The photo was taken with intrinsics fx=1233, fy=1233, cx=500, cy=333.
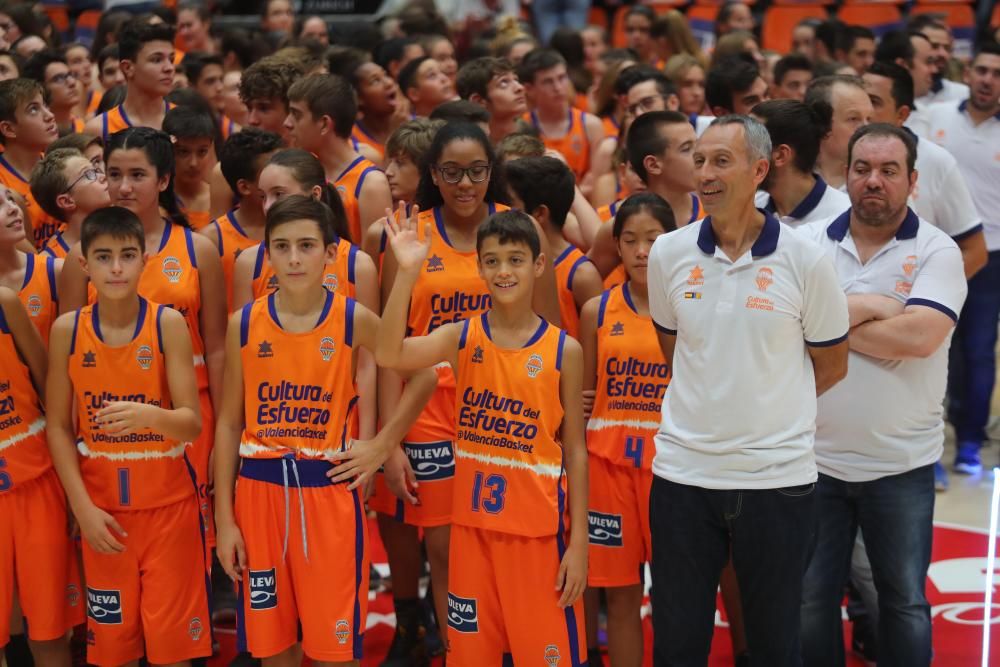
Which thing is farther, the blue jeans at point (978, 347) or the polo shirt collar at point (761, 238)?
the blue jeans at point (978, 347)

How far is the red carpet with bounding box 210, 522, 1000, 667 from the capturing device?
4.91 metres

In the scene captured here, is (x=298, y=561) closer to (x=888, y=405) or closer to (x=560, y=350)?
(x=560, y=350)

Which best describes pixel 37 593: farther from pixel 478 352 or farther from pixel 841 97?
pixel 841 97

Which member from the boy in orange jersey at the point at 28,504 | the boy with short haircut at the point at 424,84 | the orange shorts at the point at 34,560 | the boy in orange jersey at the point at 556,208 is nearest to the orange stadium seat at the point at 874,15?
the boy with short haircut at the point at 424,84

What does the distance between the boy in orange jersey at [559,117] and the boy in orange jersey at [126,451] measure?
4.11 m

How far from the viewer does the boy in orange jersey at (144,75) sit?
658 cm

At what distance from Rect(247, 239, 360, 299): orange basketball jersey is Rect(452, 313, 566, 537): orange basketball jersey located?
2.34 feet

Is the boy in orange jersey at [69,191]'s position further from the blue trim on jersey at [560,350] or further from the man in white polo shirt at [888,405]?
the man in white polo shirt at [888,405]

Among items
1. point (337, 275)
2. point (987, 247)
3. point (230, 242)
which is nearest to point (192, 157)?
point (230, 242)

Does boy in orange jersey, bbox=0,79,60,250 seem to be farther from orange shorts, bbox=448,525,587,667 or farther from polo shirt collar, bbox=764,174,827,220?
polo shirt collar, bbox=764,174,827,220

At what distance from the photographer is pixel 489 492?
13.1 ft

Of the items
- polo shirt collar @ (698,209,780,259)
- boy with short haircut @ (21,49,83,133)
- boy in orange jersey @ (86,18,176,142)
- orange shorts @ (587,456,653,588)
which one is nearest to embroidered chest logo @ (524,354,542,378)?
orange shorts @ (587,456,653,588)

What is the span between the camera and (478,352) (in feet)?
13.3

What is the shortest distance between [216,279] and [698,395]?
2035 mm
